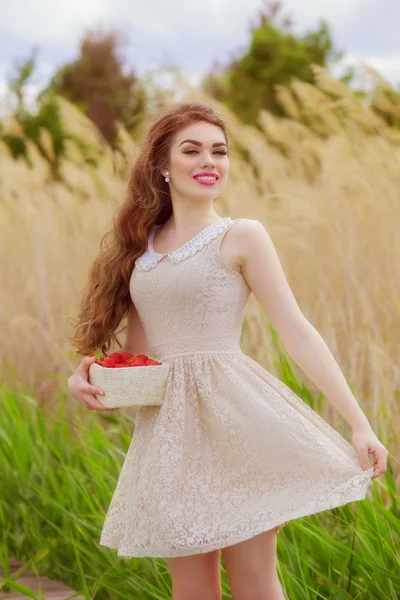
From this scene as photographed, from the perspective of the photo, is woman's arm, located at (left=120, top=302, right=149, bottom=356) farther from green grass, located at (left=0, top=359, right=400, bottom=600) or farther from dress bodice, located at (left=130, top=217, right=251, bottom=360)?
green grass, located at (left=0, top=359, right=400, bottom=600)

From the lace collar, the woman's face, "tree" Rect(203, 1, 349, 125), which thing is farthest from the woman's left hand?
"tree" Rect(203, 1, 349, 125)

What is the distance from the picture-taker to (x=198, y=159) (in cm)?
220

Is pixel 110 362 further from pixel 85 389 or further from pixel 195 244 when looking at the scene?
pixel 195 244

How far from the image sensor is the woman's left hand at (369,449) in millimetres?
1960

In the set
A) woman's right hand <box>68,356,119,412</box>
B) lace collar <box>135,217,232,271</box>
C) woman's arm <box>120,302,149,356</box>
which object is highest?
lace collar <box>135,217,232,271</box>

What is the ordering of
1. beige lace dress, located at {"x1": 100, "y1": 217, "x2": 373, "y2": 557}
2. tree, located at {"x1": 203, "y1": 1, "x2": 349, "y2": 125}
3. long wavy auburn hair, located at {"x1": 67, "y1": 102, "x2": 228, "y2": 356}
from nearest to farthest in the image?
beige lace dress, located at {"x1": 100, "y1": 217, "x2": 373, "y2": 557} → long wavy auburn hair, located at {"x1": 67, "y1": 102, "x2": 228, "y2": 356} → tree, located at {"x1": 203, "y1": 1, "x2": 349, "y2": 125}

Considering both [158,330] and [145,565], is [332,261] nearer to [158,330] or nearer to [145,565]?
[145,565]

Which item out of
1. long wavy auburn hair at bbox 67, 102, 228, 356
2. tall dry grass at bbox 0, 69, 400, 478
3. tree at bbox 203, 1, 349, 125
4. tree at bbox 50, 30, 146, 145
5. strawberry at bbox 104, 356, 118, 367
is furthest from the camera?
tree at bbox 50, 30, 146, 145

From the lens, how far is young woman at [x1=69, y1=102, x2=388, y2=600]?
1.97 m

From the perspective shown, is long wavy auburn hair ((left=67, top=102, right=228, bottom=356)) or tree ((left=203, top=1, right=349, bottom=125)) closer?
long wavy auburn hair ((left=67, top=102, right=228, bottom=356))

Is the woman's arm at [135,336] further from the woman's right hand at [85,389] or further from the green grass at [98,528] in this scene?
the green grass at [98,528]

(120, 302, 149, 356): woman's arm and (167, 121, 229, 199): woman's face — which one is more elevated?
(167, 121, 229, 199): woman's face

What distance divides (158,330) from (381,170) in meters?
2.29

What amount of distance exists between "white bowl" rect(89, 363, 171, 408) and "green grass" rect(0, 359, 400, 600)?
0.66 meters
